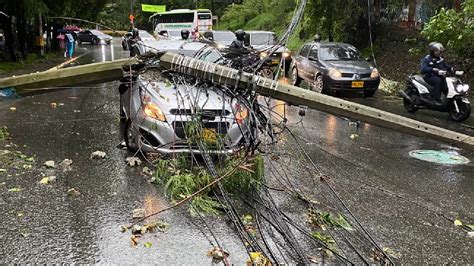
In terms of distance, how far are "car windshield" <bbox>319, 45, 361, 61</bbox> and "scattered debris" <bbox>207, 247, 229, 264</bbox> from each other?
13.2 meters

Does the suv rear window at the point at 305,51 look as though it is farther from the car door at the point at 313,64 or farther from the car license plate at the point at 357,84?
the car license plate at the point at 357,84

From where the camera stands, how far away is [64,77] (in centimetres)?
567

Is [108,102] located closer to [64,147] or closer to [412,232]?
[64,147]

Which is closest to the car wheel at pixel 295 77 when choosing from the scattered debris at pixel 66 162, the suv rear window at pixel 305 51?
the suv rear window at pixel 305 51

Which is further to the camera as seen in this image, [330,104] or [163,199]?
[163,199]

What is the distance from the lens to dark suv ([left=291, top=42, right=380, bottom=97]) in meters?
16.3

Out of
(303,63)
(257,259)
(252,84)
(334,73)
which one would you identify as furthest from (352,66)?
(257,259)

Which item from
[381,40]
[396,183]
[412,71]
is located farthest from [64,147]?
[381,40]

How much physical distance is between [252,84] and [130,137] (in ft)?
12.4

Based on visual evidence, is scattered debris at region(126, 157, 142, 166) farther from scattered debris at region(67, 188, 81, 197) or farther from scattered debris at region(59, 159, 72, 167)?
scattered debris at region(67, 188, 81, 197)

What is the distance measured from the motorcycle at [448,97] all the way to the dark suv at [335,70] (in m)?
2.61

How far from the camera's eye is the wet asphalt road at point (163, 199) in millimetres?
5102

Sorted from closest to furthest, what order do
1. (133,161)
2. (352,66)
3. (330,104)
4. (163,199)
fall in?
(330,104)
(163,199)
(133,161)
(352,66)

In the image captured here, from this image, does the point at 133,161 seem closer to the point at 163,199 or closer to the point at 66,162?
the point at 66,162
